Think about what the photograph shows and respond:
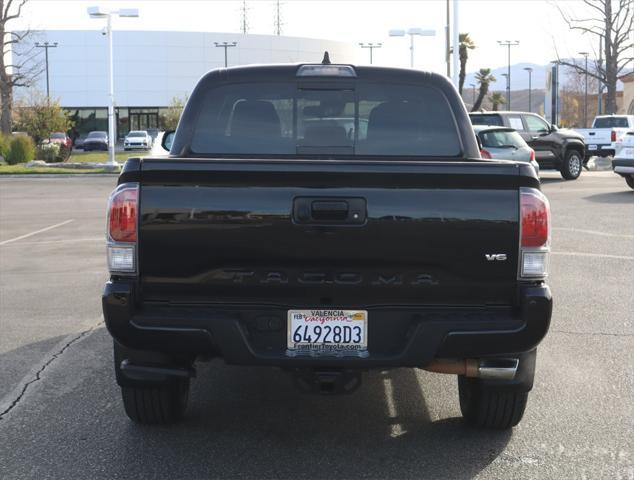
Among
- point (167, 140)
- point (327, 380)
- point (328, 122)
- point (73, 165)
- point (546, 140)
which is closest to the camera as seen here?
point (327, 380)

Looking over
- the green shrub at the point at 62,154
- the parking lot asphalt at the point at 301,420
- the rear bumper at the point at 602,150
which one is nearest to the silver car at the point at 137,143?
the green shrub at the point at 62,154

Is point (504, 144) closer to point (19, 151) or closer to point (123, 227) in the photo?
point (123, 227)

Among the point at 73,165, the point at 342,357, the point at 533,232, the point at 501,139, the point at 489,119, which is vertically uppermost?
the point at 489,119

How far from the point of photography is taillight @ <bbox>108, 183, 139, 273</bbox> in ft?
13.5

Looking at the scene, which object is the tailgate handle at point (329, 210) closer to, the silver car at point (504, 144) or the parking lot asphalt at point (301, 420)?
the parking lot asphalt at point (301, 420)

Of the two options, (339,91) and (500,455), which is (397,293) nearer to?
(500,455)

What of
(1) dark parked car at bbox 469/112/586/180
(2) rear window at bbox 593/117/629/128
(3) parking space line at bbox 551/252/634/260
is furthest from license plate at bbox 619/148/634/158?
(2) rear window at bbox 593/117/629/128

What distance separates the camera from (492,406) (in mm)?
4730

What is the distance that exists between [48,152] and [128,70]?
50.4 metres

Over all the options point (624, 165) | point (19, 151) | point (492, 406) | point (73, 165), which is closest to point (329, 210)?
point (492, 406)

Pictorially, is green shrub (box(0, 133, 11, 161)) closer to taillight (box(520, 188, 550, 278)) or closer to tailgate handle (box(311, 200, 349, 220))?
tailgate handle (box(311, 200, 349, 220))

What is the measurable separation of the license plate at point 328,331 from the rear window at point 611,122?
1454 inches

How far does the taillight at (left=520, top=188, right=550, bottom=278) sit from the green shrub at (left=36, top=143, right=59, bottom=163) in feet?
131

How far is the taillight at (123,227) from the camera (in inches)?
163
